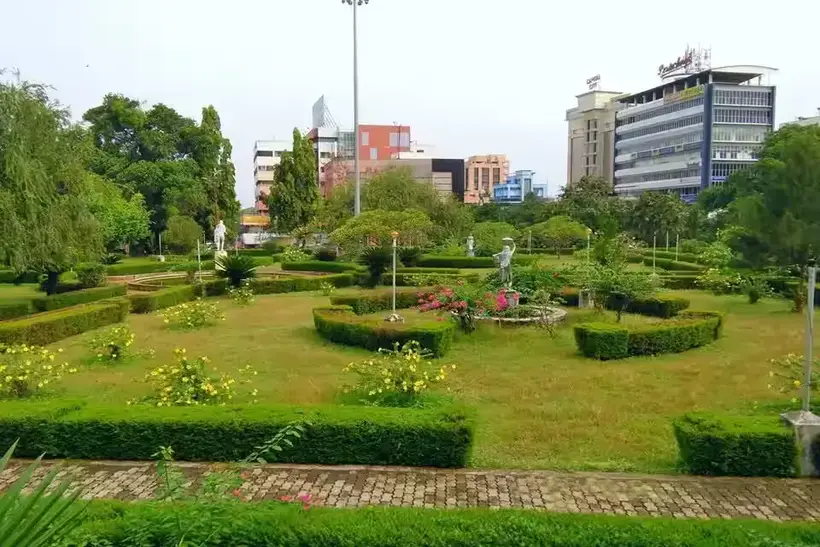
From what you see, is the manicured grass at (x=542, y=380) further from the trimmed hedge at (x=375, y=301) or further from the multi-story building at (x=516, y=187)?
the multi-story building at (x=516, y=187)

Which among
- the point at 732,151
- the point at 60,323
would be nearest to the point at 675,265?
the point at 60,323

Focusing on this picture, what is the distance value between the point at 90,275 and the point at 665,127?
72.7 m

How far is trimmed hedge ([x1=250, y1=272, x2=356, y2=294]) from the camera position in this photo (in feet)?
76.5

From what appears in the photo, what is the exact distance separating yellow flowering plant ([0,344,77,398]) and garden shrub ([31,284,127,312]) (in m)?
8.16

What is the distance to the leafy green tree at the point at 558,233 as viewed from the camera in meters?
38.8

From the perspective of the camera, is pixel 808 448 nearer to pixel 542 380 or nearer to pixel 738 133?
pixel 542 380

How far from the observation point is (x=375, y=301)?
1830cm

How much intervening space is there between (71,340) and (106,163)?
3257cm

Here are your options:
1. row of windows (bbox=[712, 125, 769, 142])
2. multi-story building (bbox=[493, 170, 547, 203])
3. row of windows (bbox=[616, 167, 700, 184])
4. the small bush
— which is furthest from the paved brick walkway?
multi-story building (bbox=[493, 170, 547, 203])

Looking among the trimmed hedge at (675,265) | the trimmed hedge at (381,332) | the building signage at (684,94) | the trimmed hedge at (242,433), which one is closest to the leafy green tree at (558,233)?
the trimmed hedge at (675,265)

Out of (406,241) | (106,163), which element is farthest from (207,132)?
(406,241)

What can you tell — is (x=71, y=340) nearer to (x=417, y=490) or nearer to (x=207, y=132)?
(x=417, y=490)

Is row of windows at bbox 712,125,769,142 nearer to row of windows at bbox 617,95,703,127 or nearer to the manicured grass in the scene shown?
row of windows at bbox 617,95,703,127

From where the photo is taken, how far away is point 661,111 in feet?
261
